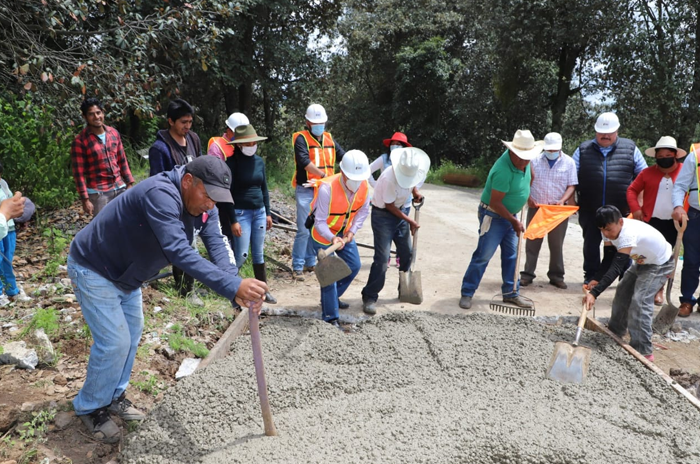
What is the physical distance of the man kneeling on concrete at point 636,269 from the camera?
3.79 m

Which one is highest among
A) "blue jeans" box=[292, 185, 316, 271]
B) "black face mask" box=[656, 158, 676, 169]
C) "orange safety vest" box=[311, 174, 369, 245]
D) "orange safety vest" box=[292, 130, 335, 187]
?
"black face mask" box=[656, 158, 676, 169]

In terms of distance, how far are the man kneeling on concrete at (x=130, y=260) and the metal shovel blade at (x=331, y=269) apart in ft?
4.30

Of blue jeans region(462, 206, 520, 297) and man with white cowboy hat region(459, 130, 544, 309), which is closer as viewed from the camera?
man with white cowboy hat region(459, 130, 544, 309)

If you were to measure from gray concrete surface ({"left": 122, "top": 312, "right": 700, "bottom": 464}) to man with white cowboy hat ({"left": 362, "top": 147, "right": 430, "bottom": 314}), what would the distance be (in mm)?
847

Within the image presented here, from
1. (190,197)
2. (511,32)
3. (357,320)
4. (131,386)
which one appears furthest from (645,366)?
(511,32)

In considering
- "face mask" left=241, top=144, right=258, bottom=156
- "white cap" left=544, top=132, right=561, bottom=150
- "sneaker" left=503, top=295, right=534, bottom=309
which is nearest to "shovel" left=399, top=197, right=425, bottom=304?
"sneaker" left=503, top=295, right=534, bottom=309

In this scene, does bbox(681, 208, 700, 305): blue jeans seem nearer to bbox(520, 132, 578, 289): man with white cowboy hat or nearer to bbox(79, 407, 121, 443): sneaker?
bbox(520, 132, 578, 289): man with white cowboy hat

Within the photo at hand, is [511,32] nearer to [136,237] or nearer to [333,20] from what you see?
[333,20]

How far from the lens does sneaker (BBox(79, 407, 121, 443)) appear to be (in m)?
2.82

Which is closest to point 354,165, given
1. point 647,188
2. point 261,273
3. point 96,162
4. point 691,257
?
point 261,273

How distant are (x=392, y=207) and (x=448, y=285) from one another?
1.61 m

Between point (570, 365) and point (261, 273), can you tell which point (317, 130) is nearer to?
point (261, 273)

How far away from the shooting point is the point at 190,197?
8.47ft

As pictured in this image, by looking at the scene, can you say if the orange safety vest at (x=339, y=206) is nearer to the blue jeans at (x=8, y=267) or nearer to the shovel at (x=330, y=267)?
the shovel at (x=330, y=267)
